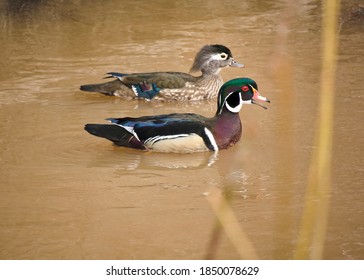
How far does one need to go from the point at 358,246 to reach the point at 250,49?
5429 millimetres

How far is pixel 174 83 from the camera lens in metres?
8.41

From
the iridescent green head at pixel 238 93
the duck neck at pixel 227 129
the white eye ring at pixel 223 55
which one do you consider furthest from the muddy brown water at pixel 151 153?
the white eye ring at pixel 223 55

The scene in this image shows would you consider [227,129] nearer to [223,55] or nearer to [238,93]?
[238,93]

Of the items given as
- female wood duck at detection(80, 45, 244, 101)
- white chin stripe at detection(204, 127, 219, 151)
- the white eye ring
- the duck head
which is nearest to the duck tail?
white chin stripe at detection(204, 127, 219, 151)

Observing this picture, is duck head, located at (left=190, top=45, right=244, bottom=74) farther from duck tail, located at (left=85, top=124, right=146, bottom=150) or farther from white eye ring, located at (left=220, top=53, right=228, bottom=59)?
duck tail, located at (left=85, top=124, right=146, bottom=150)

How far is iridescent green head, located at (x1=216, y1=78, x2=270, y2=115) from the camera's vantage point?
7.09m

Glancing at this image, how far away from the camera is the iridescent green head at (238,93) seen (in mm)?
7090

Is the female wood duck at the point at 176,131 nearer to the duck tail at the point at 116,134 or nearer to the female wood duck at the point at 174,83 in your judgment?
the duck tail at the point at 116,134

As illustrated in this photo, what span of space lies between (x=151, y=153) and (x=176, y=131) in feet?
1.09

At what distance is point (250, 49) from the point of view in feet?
32.3

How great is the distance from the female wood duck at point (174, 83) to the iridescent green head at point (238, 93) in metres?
1.31

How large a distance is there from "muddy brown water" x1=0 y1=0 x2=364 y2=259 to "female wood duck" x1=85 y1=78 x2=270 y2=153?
0.09 meters

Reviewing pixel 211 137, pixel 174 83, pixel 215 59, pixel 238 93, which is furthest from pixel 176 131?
pixel 215 59

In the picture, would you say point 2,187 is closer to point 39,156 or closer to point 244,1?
point 39,156
